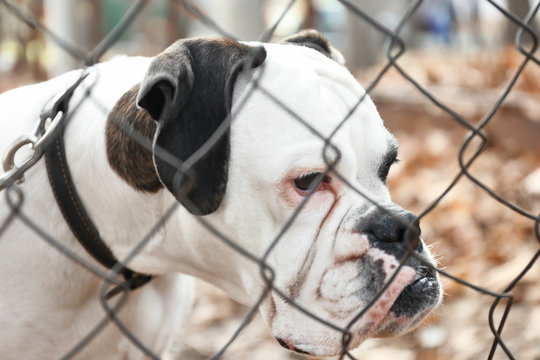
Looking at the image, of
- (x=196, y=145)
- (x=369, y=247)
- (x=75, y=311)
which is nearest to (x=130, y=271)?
(x=75, y=311)

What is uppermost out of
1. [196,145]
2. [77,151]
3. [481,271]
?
[196,145]

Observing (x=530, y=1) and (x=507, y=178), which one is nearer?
(x=507, y=178)

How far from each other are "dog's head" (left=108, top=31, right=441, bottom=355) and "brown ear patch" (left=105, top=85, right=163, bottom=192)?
0.11ft

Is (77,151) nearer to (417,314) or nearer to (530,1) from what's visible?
(417,314)

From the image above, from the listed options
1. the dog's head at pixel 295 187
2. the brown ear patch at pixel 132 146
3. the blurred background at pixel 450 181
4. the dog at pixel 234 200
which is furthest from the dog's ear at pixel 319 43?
the blurred background at pixel 450 181

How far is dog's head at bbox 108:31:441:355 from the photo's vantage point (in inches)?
73.9

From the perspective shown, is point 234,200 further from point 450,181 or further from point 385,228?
point 450,181

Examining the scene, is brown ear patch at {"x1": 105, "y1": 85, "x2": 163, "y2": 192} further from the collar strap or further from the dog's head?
the collar strap

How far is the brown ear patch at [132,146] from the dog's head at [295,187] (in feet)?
0.11

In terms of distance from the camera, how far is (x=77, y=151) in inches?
87.9

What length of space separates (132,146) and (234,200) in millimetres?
365

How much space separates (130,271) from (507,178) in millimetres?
3168

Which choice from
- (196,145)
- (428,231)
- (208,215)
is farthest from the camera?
(428,231)

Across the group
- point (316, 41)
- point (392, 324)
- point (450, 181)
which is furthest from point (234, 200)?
point (450, 181)
